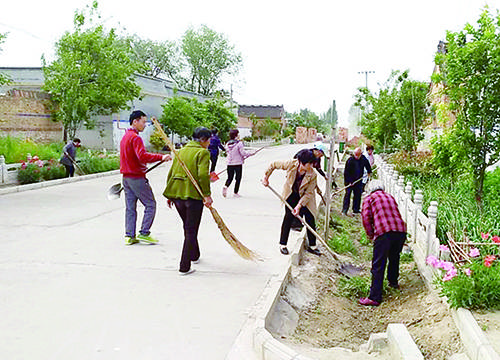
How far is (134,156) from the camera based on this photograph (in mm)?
6941

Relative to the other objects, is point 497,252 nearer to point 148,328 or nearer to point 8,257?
point 148,328

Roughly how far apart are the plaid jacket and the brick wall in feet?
57.6

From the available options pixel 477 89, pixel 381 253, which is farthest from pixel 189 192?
pixel 477 89

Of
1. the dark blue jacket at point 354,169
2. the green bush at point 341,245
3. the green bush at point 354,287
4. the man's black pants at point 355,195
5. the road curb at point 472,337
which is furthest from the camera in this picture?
the man's black pants at point 355,195

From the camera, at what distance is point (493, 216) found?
22.7 feet

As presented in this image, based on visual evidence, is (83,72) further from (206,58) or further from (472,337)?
(206,58)

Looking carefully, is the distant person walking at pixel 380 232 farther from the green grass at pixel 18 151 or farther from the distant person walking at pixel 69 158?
the green grass at pixel 18 151

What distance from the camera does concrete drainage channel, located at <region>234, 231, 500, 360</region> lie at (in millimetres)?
3666

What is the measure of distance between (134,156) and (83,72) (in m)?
15.2

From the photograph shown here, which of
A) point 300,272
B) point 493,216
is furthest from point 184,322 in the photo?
point 493,216

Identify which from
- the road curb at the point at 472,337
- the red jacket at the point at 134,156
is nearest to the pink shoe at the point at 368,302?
the road curb at the point at 472,337

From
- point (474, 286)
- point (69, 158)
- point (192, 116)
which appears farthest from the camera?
point (192, 116)

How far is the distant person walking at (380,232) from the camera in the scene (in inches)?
227

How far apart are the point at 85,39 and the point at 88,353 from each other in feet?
62.5
